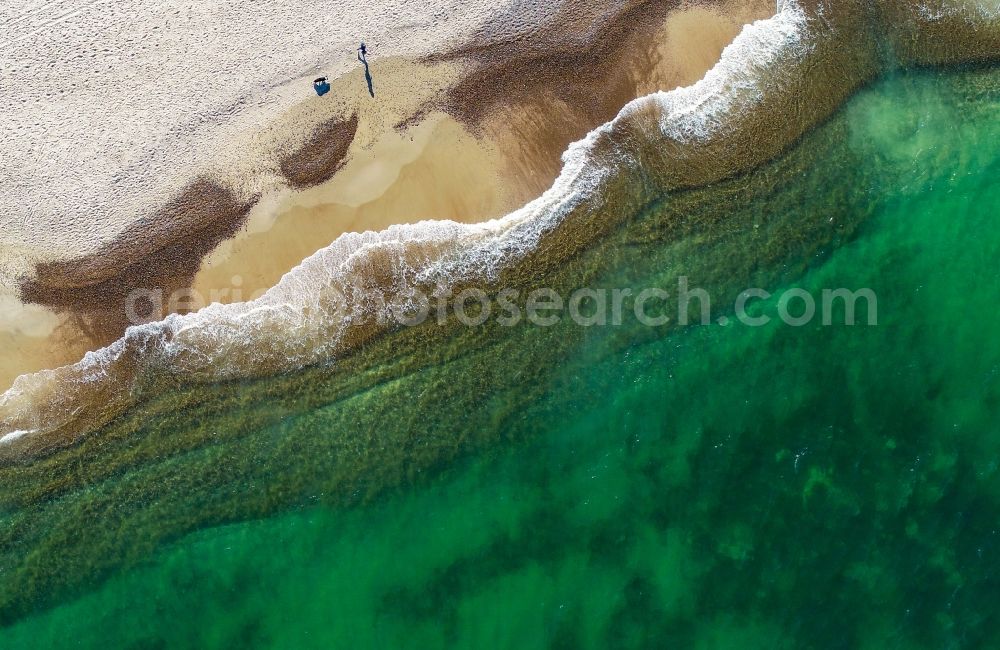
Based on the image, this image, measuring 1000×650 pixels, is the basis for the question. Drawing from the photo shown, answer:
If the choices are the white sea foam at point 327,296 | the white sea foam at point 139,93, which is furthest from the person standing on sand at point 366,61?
the white sea foam at point 327,296

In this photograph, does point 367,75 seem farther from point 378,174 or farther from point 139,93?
point 139,93

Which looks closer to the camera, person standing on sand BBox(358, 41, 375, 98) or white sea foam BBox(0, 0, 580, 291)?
white sea foam BBox(0, 0, 580, 291)

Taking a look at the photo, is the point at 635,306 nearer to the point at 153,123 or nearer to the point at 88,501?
the point at 153,123

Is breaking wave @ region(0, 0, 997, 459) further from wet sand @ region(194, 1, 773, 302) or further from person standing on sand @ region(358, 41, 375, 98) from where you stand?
person standing on sand @ region(358, 41, 375, 98)

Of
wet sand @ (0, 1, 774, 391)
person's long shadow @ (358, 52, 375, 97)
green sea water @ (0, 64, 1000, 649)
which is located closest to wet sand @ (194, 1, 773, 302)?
wet sand @ (0, 1, 774, 391)

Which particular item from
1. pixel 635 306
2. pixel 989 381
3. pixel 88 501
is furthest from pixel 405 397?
pixel 989 381

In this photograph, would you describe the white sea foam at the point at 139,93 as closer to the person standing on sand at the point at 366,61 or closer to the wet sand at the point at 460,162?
the person standing on sand at the point at 366,61
